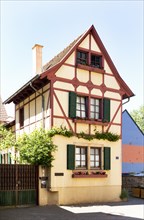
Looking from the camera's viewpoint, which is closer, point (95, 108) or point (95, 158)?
point (95, 158)

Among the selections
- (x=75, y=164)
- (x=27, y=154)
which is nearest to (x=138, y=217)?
(x=75, y=164)

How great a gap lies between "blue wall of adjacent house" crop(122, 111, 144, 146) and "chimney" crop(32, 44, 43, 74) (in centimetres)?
966

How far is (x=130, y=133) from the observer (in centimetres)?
2586

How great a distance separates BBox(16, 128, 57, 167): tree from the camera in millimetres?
15164

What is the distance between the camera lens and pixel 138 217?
12.5 m

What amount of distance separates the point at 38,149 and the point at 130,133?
12.6m

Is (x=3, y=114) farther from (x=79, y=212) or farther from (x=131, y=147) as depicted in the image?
(x=79, y=212)

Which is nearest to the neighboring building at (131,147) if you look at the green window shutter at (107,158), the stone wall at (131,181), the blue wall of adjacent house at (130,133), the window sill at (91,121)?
the blue wall of adjacent house at (130,133)

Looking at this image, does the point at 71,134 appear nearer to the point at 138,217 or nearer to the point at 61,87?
the point at 61,87

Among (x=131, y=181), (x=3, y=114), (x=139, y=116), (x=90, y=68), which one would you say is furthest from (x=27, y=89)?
(x=139, y=116)

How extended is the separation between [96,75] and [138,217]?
8762 millimetres

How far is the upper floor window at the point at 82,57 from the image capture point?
17.8 metres

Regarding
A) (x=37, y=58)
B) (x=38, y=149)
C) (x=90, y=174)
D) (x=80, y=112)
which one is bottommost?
(x=90, y=174)

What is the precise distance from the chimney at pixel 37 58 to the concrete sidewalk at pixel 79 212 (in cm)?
854
